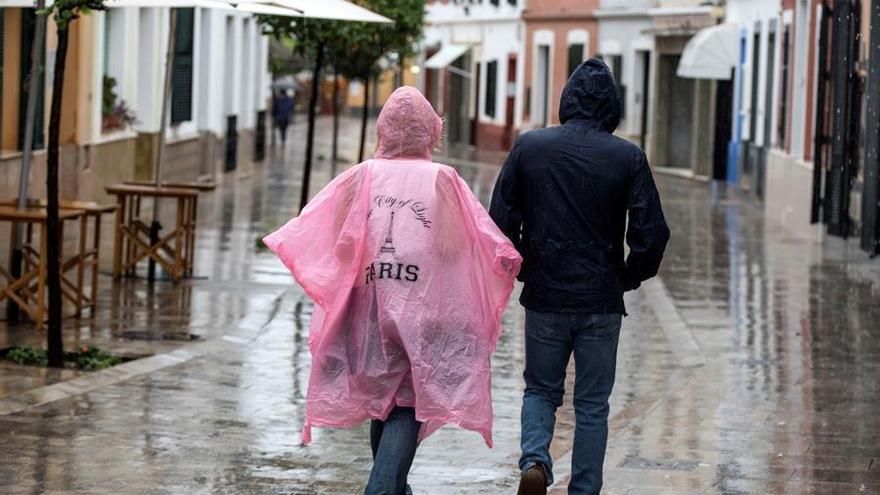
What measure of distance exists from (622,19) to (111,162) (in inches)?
893

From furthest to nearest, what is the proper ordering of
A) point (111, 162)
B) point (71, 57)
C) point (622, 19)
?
point (622, 19) → point (111, 162) → point (71, 57)

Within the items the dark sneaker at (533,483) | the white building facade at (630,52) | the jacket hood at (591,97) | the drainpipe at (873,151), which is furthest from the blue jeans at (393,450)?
the white building facade at (630,52)

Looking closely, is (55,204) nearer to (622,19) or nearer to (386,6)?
(386,6)

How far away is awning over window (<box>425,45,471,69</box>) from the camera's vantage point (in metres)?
53.7

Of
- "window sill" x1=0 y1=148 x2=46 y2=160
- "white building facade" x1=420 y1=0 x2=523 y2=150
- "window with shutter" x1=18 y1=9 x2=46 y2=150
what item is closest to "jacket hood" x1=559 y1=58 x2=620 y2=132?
"window sill" x1=0 y1=148 x2=46 y2=160

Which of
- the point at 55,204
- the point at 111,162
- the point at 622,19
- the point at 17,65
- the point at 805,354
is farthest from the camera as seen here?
the point at 622,19

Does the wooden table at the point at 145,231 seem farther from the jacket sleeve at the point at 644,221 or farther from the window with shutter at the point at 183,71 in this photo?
the window with shutter at the point at 183,71

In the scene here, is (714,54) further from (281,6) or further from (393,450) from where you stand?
(393,450)

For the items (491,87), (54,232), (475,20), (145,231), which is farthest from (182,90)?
(475,20)

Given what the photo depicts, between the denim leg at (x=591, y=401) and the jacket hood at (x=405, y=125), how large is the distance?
0.92 meters

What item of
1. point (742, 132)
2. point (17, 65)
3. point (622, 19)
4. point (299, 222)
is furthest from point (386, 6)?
point (622, 19)

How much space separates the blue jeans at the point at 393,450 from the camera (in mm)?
6473

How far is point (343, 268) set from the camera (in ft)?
22.0

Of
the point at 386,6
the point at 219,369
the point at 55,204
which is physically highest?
the point at 386,6
